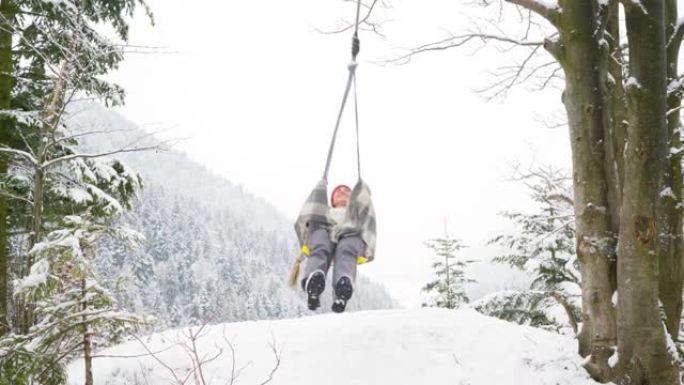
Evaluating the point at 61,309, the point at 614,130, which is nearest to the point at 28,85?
the point at 61,309

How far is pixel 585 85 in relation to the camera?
437cm

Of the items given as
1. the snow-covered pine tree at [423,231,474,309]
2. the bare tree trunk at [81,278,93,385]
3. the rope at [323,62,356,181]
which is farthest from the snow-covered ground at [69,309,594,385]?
the snow-covered pine tree at [423,231,474,309]

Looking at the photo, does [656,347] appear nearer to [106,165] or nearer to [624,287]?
[624,287]

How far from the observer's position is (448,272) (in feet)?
53.7

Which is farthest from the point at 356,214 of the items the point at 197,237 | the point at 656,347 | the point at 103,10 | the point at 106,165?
the point at 197,237

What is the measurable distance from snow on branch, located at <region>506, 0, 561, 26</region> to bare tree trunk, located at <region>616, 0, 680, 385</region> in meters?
0.68

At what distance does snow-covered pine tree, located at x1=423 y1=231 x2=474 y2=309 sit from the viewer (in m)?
16.2

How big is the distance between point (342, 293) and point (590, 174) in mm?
2507

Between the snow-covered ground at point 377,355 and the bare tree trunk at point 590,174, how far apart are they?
409 millimetres

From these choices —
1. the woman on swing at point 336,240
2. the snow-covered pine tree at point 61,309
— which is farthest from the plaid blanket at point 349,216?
the snow-covered pine tree at point 61,309

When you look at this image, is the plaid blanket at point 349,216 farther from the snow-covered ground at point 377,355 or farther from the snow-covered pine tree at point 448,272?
the snow-covered pine tree at point 448,272

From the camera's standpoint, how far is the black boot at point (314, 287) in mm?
5289

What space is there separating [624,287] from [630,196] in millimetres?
659

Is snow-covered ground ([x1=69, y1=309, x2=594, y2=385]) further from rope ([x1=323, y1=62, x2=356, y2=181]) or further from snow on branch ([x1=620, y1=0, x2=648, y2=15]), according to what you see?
snow on branch ([x1=620, y1=0, x2=648, y2=15])
